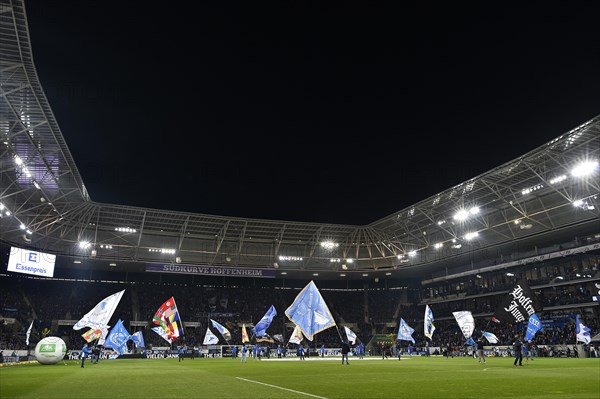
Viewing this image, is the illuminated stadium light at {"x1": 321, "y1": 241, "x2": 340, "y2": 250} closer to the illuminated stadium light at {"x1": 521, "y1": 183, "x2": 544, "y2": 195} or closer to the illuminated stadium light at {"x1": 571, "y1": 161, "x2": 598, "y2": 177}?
the illuminated stadium light at {"x1": 521, "y1": 183, "x2": 544, "y2": 195}

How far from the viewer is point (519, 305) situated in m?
26.5

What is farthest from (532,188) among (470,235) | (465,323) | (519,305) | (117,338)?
(117,338)

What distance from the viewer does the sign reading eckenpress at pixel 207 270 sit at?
60.1 m

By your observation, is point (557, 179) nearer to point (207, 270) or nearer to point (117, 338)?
point (117, 338)

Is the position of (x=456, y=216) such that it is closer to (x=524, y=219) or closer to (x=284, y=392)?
(x=524, y=219)

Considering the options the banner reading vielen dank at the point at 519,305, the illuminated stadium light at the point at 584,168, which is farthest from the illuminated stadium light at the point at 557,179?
the banner reading vielen dank at the point at 519,305

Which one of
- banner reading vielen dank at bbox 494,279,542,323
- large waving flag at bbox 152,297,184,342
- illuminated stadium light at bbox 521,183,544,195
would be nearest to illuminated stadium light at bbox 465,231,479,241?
illuminated stadium light at bbox 521,183,544,195

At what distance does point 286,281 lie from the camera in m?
77.8

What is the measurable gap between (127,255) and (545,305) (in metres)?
56.2

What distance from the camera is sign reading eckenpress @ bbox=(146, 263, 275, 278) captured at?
197ft

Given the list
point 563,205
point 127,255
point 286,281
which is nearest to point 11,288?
point 127,255

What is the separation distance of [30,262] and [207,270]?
72.1 ft

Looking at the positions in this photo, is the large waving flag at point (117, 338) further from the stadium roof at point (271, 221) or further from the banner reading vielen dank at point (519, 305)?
the banner reading vielen dank at point (519, 305)

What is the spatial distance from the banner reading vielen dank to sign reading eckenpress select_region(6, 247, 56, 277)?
46370mm
